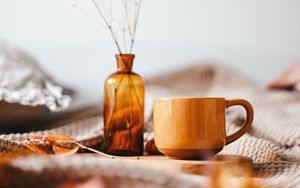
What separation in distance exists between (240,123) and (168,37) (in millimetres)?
534

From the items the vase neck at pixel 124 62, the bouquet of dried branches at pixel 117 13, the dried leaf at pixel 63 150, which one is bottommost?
the dried leaf at pixel 63 150

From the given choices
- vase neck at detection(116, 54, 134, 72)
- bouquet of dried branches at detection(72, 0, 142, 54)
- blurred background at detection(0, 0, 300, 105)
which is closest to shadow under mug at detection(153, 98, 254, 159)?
vase neck at detection(116, 54, 134, 72)

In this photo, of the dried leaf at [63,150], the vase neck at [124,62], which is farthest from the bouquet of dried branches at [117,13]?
the dried leaf at [63,150]

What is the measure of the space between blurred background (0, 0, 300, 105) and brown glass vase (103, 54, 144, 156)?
498 mm

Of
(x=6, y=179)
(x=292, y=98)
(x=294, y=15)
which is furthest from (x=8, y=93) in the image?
(x=294, y=15)

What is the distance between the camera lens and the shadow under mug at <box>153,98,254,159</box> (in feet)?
2.44

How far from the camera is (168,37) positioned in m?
1.55

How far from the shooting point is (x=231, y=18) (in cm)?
159

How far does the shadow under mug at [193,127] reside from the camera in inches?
29.3

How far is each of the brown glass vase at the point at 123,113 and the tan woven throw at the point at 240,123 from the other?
60mm

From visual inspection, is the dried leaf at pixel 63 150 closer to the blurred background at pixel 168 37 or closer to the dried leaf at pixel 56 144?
the dried leaf at pixel 56 144

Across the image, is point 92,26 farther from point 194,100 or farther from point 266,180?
point 266,180

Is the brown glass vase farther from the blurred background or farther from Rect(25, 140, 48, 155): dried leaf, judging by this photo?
the blurred background

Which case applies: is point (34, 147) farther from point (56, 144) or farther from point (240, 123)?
point (240, 123)
